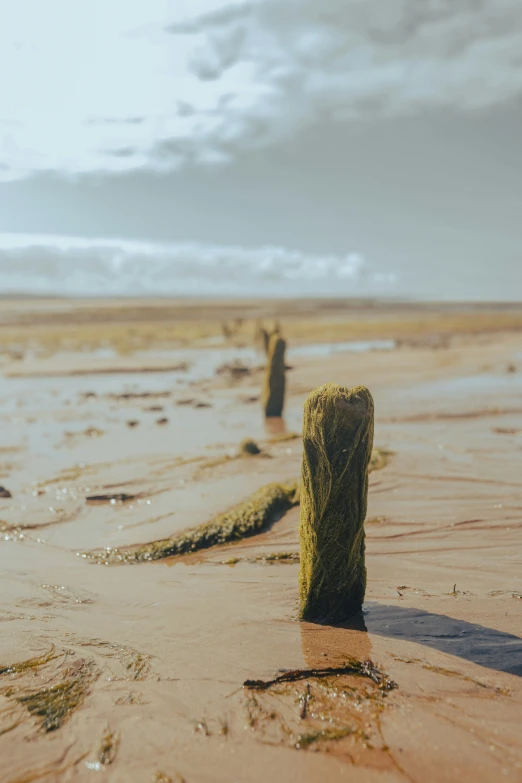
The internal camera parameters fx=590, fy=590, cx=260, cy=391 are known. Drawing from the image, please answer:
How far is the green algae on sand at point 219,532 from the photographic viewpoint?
6.97m

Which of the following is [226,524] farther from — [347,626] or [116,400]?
[116,400]

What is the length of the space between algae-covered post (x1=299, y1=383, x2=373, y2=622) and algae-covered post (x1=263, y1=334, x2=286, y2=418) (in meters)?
9.39

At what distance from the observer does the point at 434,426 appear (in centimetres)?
1348

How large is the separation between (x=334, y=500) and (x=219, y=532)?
2.85 m

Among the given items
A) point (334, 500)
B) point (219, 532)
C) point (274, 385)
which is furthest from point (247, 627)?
point (274, 385)

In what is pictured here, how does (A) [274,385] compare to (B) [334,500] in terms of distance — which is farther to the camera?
(A) [274,385]

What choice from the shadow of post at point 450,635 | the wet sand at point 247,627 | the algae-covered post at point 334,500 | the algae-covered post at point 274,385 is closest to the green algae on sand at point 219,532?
the wet sand at point 247,627

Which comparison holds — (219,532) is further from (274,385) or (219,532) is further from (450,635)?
(274,385)

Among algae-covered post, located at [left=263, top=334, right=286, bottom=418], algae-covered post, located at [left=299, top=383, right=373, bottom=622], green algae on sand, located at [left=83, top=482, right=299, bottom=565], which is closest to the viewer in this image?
algae-covered post, located at [left=299, top=383, right=373, bottom=622]

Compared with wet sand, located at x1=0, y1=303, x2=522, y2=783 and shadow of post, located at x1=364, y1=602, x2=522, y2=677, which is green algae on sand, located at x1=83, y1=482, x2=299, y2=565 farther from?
shadow of post, located at x1=364, y1=602, x2=522, y2=677

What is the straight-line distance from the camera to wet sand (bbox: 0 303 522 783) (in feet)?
11.9

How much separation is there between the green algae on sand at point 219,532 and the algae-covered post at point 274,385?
21.2 feet

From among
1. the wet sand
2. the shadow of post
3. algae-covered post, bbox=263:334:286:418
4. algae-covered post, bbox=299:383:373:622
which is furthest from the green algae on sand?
algae-covered post, bbox=263:334:286:418

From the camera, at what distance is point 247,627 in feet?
16.6
